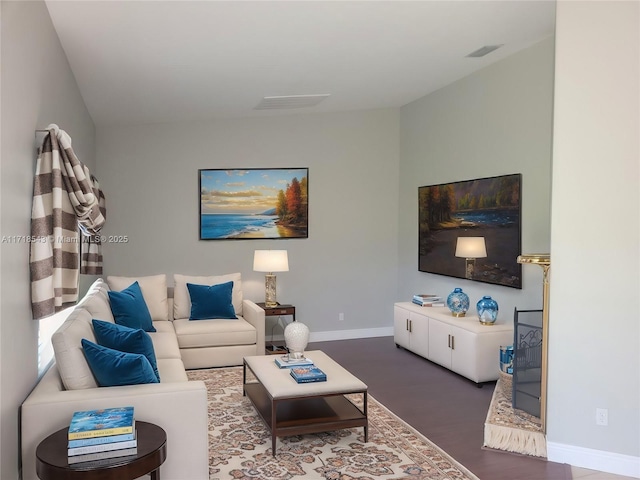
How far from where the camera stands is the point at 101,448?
97.0 inches

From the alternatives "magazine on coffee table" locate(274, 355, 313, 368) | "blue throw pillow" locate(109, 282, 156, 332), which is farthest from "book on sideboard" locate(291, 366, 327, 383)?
"blue throw pillow" locate(109, 282, 156, 332)

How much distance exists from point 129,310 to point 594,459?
3.82m

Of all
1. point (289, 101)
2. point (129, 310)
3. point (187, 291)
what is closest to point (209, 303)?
point (187, 291)

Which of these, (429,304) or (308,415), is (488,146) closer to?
(429,304)

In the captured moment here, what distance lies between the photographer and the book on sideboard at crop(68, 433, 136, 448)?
96.3 inches

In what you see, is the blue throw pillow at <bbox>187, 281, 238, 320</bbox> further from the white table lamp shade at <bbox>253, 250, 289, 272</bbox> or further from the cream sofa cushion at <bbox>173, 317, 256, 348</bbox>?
the white table lamp shade at <bbox>253, 250, 289, 272</bbox>

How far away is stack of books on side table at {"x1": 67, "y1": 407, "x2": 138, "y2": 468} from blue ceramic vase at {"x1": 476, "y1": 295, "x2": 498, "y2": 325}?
3.59 meters

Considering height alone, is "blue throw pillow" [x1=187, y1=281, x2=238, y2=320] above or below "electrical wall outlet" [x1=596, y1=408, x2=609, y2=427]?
above

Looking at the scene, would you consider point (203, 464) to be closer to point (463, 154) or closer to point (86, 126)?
point (86, 126)

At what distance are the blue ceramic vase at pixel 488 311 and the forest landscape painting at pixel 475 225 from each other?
0.74 feet

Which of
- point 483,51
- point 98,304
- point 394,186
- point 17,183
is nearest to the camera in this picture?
point 17,183

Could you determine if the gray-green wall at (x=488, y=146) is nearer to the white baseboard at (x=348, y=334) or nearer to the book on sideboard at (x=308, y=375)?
the white baseboard at (x=348, y=334)

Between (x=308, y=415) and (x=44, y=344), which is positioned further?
(x=308, y=415)

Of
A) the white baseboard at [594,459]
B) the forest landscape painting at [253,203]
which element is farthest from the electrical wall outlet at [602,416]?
the forest landscape painting at [253,203]
